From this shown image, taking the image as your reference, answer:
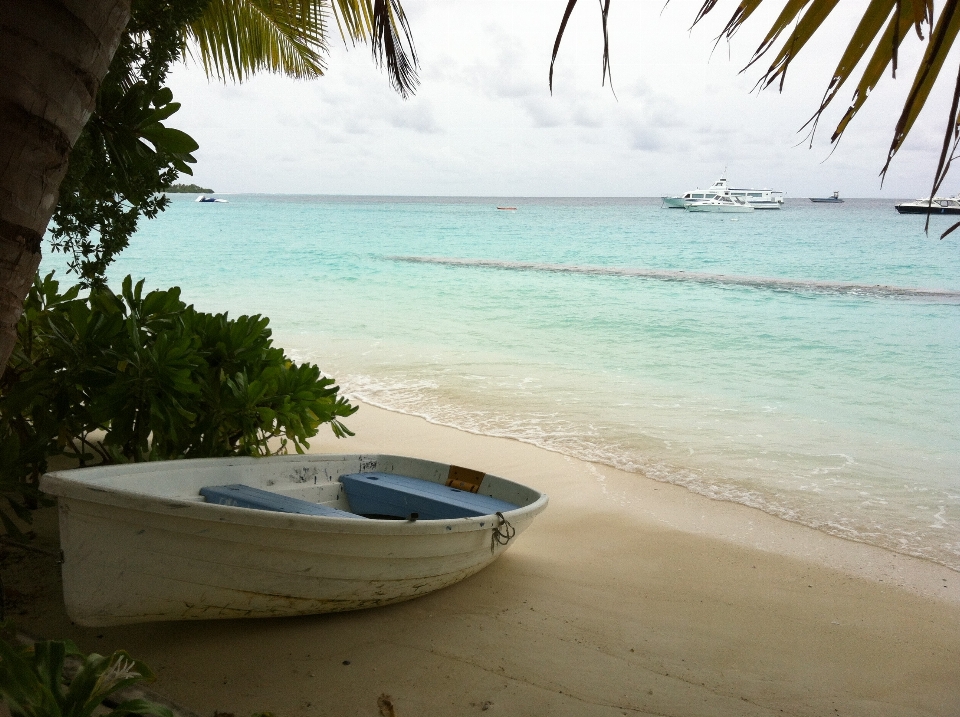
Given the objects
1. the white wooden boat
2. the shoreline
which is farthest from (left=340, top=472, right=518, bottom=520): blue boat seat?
the shoreline

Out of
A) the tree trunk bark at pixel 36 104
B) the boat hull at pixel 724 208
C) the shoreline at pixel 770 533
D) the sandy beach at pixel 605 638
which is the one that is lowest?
the sandy beach at pixel 605 638

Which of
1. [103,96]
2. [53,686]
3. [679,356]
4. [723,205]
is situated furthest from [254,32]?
[723,205]

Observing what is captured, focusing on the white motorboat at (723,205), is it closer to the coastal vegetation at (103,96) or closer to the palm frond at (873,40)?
the coastal vegetation at (103,96)

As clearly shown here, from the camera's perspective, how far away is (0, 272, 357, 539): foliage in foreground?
304 centimetres

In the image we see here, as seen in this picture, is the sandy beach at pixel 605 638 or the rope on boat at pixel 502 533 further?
the rope on boat at pixel 502 533

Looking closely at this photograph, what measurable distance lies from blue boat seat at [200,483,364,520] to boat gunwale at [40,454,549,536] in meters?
0.16

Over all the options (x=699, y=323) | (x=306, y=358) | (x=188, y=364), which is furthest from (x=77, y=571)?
(x=699, y=323)

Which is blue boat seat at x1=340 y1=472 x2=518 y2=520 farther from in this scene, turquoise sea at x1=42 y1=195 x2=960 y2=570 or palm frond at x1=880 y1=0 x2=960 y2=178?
palm frond at x1=880 y1=0 x2=960 y2=178

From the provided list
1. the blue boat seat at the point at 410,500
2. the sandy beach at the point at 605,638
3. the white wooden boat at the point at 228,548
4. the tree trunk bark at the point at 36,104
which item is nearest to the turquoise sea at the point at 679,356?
the sandy beach at the point at 605,638

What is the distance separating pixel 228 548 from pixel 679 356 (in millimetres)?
8690

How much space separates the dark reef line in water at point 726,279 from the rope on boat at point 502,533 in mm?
16133

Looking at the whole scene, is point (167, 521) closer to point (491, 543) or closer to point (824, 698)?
point (491, 543)

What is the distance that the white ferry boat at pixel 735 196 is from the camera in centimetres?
5631

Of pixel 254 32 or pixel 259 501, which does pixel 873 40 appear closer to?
pixel 259 501
